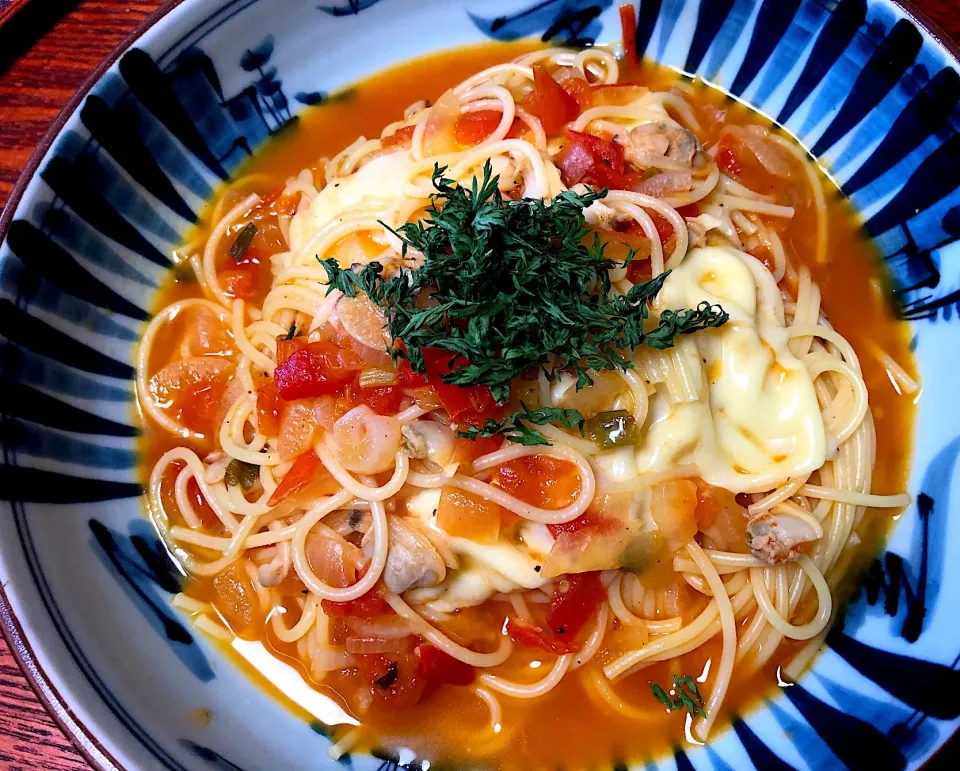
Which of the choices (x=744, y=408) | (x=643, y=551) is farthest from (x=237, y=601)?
(x=744, y=408)

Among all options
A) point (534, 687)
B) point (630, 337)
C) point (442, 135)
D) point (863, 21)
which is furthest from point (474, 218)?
point (863, 21)

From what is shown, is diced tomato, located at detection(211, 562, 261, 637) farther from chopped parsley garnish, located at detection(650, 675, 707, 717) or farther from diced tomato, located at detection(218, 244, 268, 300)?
chopped parsley garnish, located at detection(650, 675, 707, 717)

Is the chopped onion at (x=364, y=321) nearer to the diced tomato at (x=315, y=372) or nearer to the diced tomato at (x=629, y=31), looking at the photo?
the diced tomato at (x=315, y=372)

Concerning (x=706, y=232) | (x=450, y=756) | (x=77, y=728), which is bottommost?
A: (x=450, y=756)

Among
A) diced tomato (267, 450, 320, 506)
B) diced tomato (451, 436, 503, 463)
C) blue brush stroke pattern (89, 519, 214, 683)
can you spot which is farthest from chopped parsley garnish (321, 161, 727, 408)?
blue brush stroke pattern (89, 519, 214, 683)

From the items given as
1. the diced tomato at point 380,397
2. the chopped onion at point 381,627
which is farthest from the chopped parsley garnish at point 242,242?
the chopped onion at point 381,627

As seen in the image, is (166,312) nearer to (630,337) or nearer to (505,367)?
(505,367)
